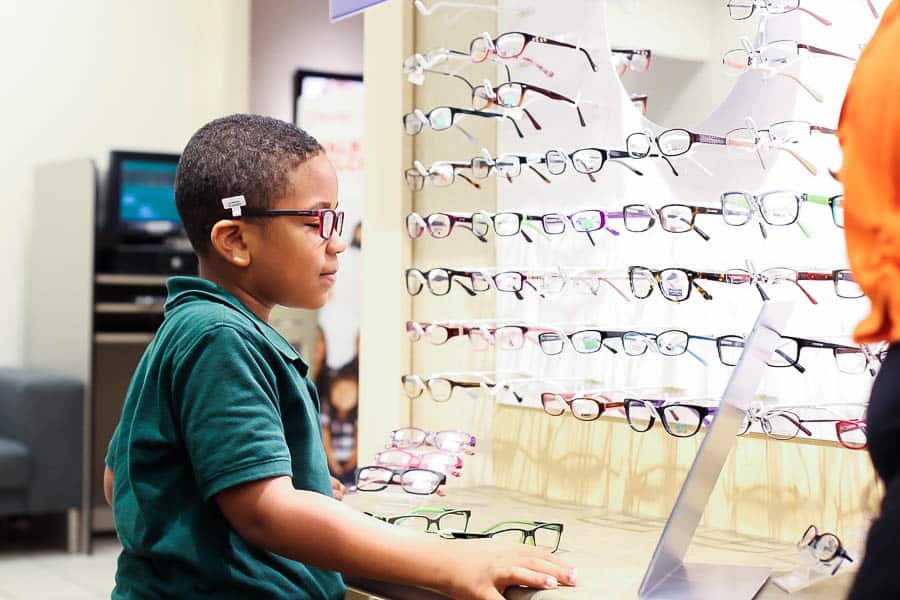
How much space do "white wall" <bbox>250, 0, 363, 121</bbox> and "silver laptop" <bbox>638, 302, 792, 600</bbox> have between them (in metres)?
5.55

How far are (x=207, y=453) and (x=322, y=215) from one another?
356 millimetres

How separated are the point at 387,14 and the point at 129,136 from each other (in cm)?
381

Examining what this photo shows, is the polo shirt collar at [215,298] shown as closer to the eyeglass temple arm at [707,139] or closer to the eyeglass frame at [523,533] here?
the eyeglass frame at [523,533]

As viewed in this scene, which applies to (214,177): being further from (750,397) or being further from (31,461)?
(31,461)

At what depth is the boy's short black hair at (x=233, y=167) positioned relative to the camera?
1.48 metres

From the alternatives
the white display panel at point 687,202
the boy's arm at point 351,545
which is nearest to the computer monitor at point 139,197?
the white display panel at point 687,202

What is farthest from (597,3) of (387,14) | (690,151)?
(387,14)

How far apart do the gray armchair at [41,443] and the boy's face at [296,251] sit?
3.80 m

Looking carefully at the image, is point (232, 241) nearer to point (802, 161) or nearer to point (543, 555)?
point (543, 555)

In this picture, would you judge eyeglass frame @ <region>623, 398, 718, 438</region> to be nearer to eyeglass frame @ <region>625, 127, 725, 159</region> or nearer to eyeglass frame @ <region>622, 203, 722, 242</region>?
eyeglass frame @ <region>622, 203, 722, 242</region>

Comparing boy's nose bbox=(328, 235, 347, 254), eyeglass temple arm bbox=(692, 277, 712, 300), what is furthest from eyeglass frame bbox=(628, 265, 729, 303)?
boy's nose bbox=(328, 235, 347, 254)

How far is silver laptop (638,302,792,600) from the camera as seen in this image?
1332 millimetres

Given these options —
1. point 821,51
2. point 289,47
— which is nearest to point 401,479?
point 821,51

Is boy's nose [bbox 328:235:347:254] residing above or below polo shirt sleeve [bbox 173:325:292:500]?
above
